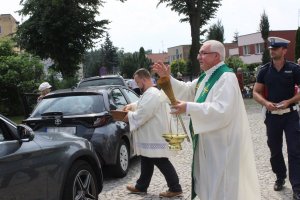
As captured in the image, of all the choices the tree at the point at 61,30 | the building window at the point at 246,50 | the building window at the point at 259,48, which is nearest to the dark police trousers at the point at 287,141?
the tree at the point at 61,30

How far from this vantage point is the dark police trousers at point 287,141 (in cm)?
603

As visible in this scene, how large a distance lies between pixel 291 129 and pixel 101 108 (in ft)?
9.86

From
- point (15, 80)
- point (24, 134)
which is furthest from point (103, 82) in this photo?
point (15, 80)

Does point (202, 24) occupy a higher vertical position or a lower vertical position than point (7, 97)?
higher

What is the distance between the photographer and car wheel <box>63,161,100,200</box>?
5117 mm

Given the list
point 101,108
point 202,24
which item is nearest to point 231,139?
point 101,108

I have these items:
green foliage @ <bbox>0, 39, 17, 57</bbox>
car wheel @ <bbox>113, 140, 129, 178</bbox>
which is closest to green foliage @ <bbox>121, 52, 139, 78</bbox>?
green foliage @ <bbox>0, 39, 17, 57</bbox>

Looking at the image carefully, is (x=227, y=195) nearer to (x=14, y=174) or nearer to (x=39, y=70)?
(x=14, y=174)

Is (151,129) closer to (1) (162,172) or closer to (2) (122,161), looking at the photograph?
(1) (162,172)

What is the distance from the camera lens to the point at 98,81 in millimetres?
16219

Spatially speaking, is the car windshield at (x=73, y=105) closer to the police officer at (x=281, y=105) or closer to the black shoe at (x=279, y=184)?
the police officer at (x=281, y=105)

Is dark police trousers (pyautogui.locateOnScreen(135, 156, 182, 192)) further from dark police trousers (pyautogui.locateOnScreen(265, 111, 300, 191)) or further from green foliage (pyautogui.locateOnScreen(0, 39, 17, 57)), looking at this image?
green foliage (pyautogui.locateOnScreen(0, 39, 17, 57))

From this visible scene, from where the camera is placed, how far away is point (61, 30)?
31.0 metres

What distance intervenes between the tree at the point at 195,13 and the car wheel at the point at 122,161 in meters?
21.8
